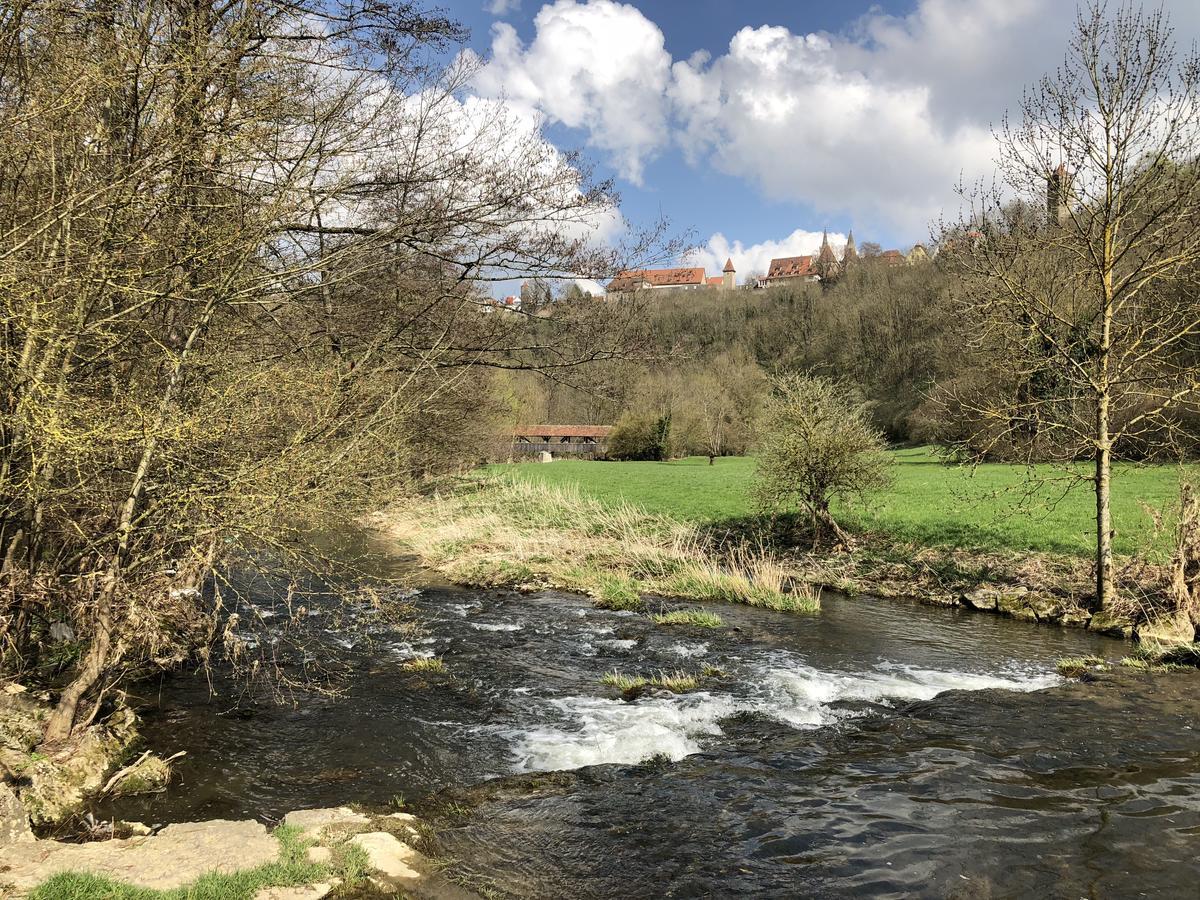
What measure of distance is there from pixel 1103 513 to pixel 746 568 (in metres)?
6.54

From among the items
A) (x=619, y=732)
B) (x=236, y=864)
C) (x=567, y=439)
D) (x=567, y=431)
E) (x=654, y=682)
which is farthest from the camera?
(x=567, y=439)

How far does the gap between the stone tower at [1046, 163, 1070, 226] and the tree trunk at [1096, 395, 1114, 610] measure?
3.41 metres

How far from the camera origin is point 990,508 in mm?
18734

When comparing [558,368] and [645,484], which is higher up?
[558,368]

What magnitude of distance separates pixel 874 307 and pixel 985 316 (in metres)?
57.4

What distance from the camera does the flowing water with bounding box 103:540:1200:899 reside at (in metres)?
4.90

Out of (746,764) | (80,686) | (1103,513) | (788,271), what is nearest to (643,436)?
(1103,513)

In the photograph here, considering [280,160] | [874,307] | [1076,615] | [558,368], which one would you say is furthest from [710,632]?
[874,307]

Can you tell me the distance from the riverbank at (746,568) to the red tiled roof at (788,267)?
4421 inches

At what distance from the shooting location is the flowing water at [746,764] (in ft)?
16.1

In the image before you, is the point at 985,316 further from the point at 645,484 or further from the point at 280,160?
the point at 645,484

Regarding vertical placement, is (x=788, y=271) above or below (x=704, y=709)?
above

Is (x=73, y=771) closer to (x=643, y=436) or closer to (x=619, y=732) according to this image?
(x=619, y=732)

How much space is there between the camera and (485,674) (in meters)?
9.50
